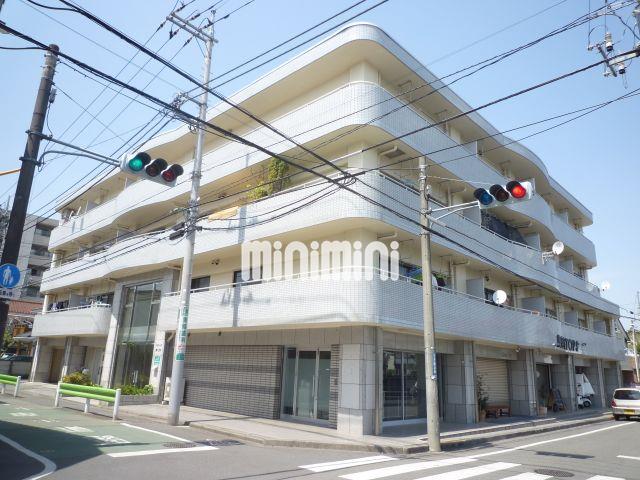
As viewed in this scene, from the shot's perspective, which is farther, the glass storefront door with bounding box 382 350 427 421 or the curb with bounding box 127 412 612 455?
the glass storefront door with bounding box 382 350 427 421

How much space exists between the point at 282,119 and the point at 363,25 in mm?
4457

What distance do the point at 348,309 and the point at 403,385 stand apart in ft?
16.4

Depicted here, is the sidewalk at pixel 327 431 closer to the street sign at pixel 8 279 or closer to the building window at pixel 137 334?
the building window at pixel 137 334

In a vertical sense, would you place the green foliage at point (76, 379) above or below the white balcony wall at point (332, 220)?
below

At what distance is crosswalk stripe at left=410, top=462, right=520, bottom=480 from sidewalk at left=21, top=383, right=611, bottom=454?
6.92ft

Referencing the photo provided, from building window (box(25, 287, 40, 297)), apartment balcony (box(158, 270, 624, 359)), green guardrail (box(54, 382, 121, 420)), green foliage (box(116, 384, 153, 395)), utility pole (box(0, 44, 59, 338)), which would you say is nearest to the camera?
utility pole (box(0, 44, 59, 338))

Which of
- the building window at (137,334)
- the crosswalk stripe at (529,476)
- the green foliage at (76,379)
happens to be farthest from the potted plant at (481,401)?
the green foliage at (76,379)

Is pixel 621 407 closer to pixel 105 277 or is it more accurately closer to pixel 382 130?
pixel 382 130

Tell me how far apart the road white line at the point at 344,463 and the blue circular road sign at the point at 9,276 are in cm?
648

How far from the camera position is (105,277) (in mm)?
23891

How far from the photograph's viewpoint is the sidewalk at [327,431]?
433 inches

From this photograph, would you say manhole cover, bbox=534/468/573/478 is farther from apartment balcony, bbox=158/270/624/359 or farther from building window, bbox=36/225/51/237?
building window, bbox=36/225/51/237

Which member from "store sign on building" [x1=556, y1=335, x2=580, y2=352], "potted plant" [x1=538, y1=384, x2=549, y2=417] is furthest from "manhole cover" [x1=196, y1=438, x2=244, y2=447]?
"potted plant" [x1=538, y1=384, x2=549, y2=417]

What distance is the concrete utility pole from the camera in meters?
11.1
